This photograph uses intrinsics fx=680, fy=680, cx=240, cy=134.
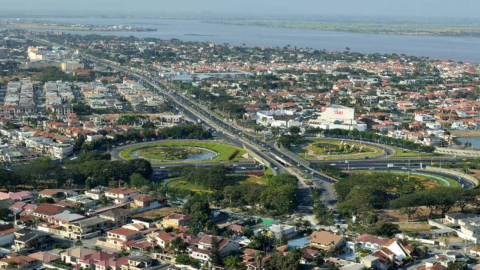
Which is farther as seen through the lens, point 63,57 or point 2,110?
point 63,57

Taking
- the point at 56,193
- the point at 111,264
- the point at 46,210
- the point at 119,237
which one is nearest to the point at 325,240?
the point at 119,237

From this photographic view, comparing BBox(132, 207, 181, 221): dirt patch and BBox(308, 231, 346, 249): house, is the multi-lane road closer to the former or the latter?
BBox(308, 231, 346, 249): house

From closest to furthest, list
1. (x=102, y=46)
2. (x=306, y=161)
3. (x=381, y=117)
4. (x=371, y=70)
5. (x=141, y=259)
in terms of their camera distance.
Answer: (x=141, y=259) → (x=306, y=161) → (x=381, y=117) → (x=371, y=70) → (x=102, y=46)

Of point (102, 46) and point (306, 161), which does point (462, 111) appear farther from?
point (102, 46)

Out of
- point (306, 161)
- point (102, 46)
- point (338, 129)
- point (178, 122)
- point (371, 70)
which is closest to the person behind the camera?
point (306, 161)

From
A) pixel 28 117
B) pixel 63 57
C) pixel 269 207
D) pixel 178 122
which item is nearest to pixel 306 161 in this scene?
pixel 269 207
